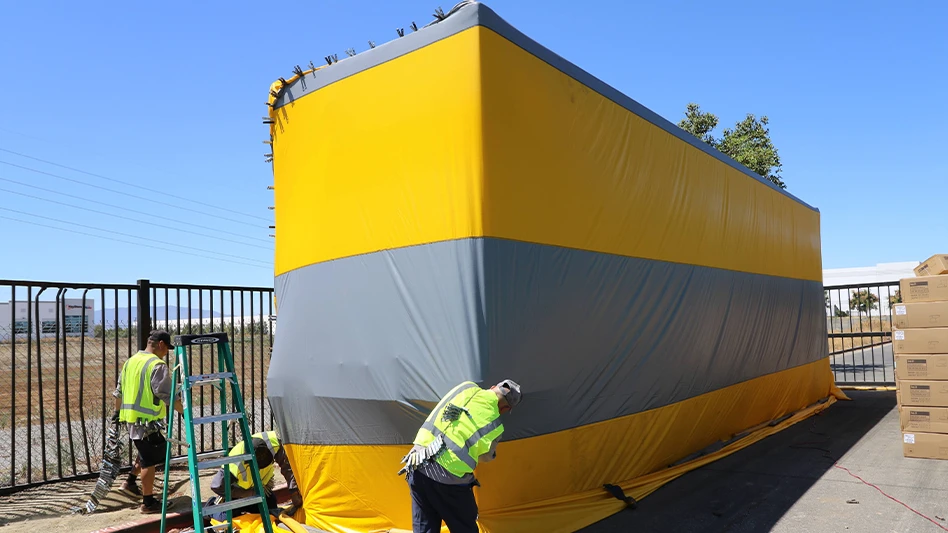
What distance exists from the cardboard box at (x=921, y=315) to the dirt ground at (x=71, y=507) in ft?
25.2

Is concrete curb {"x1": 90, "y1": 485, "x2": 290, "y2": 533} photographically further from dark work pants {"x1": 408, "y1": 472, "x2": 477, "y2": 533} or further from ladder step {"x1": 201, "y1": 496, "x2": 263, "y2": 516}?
dark work pants {"x1": 408, "y1": 472, "x2": 477, "y2": 533}

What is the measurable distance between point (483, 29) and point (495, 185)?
1.23 metres

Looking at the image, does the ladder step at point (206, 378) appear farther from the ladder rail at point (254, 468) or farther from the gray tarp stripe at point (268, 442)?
the gray tarp stripe at point (268, 442)

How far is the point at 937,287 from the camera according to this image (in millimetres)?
8117

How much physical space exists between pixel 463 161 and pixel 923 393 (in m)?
6.59

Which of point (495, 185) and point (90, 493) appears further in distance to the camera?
point (90, 493)

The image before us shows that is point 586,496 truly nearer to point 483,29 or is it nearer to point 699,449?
point 699,449

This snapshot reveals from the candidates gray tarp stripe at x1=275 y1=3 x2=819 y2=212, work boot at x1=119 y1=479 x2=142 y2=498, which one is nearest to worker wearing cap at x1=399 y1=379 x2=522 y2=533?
gray tarp stripe at x1=275 y1=3 x2=819 y2=212

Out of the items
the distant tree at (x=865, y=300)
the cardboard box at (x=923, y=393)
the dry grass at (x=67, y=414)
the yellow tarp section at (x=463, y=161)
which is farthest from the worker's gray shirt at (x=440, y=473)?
the distant tree at (x=865, y=300)

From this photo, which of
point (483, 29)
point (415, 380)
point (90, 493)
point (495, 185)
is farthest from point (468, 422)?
point (90, 493)

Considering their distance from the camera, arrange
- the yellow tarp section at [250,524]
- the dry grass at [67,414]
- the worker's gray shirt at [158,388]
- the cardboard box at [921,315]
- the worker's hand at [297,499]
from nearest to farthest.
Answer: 1. the yellow tarp section at [250,524]
2. the worker's hand at [297,499]
3. the worker's gray shirt at [158,388]
4. the dry grass at [67,414]
5. the cardboard box at [921,315]

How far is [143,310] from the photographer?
7398 millimetres

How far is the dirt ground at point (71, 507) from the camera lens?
5.75 m

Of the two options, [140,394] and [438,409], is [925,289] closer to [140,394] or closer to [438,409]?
[438,409]
